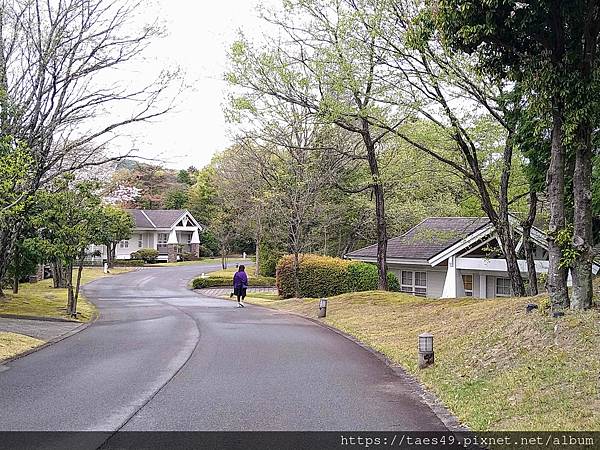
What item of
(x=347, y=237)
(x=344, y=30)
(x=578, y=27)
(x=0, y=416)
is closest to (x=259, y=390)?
(x=0, y=416)

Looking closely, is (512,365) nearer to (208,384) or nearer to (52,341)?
(208,384)

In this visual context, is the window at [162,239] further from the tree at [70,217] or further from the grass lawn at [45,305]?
the tree at [70,217]

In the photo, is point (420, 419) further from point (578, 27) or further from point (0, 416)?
point (578, 27)

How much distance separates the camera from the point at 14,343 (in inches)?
551

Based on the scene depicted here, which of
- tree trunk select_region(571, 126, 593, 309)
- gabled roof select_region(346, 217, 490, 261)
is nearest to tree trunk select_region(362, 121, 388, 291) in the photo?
gabled roof select_region(346, 217, 490, 261)

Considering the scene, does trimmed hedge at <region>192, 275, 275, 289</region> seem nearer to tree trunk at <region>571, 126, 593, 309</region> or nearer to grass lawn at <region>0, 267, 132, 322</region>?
grass lawn at <region>0, 267, 132, 322</region>

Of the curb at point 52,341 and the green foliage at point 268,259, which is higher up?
the green foliage at point 268,259

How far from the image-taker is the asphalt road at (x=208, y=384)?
7.45 meters

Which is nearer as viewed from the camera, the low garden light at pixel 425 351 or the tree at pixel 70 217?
the low garden light at pixel 425 351

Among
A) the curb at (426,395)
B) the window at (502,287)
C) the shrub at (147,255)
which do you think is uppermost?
the shrub at (147,255)

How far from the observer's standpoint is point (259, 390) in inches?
358

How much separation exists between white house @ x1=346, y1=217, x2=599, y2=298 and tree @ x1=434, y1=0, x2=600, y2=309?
13.0 metres

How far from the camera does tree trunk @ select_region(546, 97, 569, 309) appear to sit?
1018 cm

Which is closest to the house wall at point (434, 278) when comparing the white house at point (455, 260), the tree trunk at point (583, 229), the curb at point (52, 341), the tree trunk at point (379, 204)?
the white house at point (455, 260)
